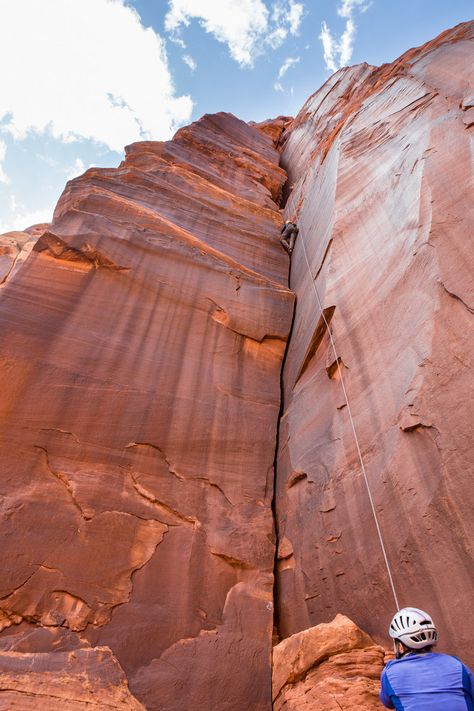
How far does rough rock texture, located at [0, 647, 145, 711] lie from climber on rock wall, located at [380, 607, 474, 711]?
2532 mm

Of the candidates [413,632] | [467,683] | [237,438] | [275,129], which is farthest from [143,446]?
[275,129]

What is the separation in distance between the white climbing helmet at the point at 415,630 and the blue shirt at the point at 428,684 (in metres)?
0.10

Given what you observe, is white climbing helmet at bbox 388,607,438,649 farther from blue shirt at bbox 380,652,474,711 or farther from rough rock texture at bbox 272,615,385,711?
rough rock texture at bbox 272,615,385,711

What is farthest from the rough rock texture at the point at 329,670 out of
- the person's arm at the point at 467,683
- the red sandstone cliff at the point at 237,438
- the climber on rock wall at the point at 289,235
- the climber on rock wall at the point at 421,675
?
the climber on rock wall at the point at 289,235

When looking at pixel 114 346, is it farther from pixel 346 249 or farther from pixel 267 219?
pixel 267 219

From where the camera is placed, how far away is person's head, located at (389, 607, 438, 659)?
3270 mm

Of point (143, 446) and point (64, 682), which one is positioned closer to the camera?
point (64, 682)

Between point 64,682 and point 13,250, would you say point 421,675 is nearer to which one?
point 64,682

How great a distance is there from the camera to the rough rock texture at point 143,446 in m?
4.69

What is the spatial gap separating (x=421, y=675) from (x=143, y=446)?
4.07 metres

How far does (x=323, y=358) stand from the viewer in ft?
22.1

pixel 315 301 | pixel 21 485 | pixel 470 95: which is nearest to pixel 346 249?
pixel 315 301

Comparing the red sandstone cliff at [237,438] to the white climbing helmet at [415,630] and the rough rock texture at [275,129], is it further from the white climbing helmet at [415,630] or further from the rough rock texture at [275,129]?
the rough rock texture at [275,129]

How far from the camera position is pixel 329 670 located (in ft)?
13.1
